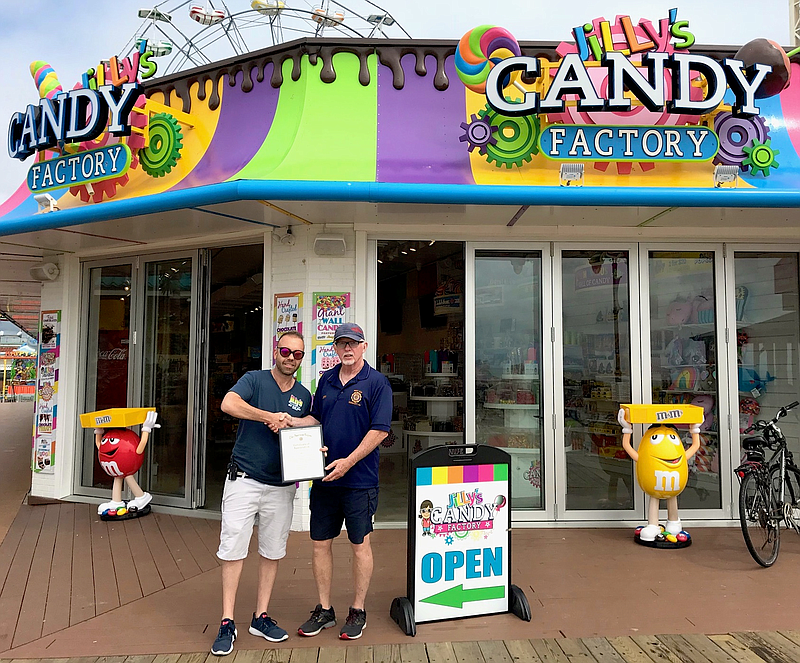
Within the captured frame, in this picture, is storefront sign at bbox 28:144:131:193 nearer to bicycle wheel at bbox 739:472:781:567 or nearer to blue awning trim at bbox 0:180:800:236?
blue awning trim at bbox 0:180:800:236

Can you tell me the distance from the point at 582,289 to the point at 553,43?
2.22 m

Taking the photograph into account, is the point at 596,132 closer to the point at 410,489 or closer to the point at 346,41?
the point at 346,41

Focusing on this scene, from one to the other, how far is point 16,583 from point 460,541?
3136 millimetres

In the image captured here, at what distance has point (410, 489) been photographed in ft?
11.9

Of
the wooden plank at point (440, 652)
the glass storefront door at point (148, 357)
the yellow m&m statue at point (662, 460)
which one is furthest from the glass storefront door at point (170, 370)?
the yellow m&m statue at point (662, 460)

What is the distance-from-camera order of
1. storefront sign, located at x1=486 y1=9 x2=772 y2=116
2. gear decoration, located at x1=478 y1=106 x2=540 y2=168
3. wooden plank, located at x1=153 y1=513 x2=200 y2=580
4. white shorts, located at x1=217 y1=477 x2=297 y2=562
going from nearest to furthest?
white shorts, located at x1=217 y1=477 x2=297 y2=562 < wooden plank, located at x1=153 y1=513 x2=200 y2=580 < storefront sign, located at x1=486 y1=9 x2=772 y2=116 < gear decoration, located at x1=478 y1=106 x2=540 y2=168

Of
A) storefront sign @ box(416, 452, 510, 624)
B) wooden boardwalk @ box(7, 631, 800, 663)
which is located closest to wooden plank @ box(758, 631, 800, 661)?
wooden boardwalk @ box(7, 631, 800, 663)

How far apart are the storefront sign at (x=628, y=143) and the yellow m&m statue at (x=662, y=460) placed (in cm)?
209

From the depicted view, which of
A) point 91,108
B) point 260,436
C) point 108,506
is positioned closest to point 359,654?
point 260,436

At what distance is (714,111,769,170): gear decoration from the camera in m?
5.34

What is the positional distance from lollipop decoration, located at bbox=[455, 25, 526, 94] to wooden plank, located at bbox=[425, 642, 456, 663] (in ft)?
13.1

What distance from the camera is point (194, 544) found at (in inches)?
211

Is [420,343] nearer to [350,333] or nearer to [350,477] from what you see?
[350,333]

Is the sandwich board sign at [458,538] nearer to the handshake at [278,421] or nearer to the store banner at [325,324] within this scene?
the handshake at [278,421]
